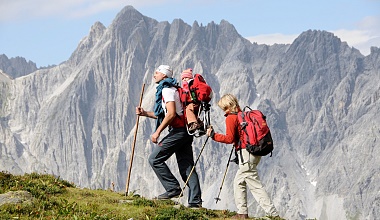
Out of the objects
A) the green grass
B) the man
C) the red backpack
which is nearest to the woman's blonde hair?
the red backpack

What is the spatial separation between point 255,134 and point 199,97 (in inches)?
77.6

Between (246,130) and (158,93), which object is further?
(158,93)

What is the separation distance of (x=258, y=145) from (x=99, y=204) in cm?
431

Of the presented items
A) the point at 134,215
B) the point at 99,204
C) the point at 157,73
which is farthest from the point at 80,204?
the point at 157,73

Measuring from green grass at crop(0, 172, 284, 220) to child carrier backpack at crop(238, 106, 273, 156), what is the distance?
194cm

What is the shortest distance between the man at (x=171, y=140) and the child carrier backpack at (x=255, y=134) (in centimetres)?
191

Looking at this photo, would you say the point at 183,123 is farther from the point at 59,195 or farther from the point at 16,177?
the point at 16,177

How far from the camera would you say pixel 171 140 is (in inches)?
639

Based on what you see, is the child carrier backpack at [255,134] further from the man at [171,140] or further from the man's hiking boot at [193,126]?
the man at [171,140]

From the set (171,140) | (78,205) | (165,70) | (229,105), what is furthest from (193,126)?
(78,205)

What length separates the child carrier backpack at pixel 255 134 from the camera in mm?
15062

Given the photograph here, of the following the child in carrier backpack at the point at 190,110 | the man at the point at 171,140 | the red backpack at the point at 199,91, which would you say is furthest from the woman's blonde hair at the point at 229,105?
the man at the point at 171,140

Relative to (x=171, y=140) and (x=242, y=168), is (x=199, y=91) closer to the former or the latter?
(x=171, y=140)

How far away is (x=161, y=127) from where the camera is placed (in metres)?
15.9
